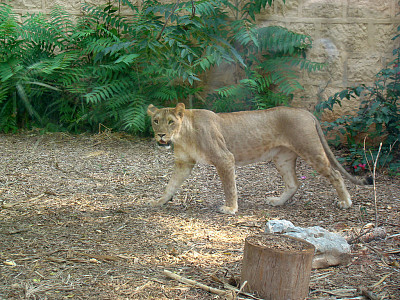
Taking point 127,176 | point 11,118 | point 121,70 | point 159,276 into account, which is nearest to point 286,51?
point 121,70

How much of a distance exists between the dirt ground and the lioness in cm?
28

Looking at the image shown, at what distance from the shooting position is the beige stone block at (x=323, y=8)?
26.0 feet

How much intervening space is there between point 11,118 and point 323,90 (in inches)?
222

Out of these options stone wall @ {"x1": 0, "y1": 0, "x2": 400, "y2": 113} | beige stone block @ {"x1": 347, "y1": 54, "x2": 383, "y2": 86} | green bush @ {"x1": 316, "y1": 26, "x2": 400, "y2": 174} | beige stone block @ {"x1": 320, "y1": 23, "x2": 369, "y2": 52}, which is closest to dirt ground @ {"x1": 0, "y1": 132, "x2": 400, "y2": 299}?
green bush @ {"x1": 316, "y1": 26, "x2": 400, "y2": 174}

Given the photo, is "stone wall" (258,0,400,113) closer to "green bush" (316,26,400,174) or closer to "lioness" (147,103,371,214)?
"green bush" (316,26,400,174)

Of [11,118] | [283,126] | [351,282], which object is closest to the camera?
[351,282]

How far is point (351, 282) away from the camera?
3.42 m

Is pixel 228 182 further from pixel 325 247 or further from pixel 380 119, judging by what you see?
pixel 380 119

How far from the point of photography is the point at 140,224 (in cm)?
461

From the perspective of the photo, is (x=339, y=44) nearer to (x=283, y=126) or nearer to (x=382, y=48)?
(x=382, y=48)

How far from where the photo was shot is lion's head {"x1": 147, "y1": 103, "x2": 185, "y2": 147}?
195 inches

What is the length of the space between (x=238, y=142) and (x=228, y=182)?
55cm

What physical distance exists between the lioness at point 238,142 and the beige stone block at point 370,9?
3323mm

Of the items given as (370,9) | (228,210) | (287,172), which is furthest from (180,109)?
(370,9)
